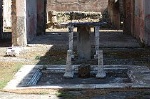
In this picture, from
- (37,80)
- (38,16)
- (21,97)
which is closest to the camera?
(21,97)

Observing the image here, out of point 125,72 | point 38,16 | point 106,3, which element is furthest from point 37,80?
point 106,3

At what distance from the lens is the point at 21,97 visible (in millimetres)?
Answer: 7293

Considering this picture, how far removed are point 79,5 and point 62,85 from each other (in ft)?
76.7

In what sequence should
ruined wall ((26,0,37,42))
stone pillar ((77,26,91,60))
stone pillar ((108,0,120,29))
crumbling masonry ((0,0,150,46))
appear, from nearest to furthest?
stone pillar ((77,26,91,60)) < crumbling masonry ((0,0,150,46)) < ruined wall ((26,0,37,42)) < stone pillar ((108,0,120,29))

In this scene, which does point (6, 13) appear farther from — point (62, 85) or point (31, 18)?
point (62, 85)

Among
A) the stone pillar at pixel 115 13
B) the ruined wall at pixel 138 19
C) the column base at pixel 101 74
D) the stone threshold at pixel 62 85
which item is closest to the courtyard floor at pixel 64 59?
the stone threshold at pixel 62 85

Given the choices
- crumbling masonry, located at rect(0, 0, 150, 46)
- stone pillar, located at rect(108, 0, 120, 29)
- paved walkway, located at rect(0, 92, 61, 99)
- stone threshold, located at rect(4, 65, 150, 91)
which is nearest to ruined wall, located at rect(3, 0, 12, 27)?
crumbling masonry, located at rect(0, 0, 150, 46)

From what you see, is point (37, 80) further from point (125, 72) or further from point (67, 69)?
point (125, 72)

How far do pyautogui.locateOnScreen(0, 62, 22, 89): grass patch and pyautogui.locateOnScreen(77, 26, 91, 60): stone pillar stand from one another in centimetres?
202

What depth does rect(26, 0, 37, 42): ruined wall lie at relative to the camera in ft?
57.5

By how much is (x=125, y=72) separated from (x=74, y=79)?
1.47 m

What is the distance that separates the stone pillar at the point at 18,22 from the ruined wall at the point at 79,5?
15.5 meters

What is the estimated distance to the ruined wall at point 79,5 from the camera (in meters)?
31.4

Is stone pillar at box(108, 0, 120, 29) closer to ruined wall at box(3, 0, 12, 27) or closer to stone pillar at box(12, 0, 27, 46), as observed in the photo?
ruined wall at box(3, 0, 12, 27)
